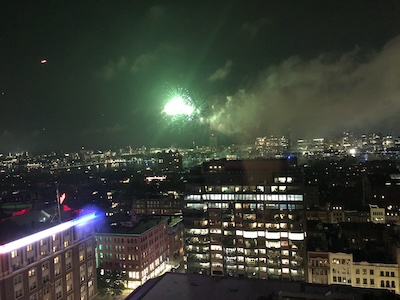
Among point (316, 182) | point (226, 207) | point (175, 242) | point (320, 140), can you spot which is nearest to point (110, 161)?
point (320, 140)

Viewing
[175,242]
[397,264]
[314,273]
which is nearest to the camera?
[397,264]

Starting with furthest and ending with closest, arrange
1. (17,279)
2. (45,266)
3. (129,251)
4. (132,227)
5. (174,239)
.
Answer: (174,239) → (132,227) → (129,251) → (45,266) → (17,279)

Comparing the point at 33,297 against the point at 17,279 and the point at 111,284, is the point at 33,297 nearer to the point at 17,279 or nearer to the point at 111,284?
the point at 17,279

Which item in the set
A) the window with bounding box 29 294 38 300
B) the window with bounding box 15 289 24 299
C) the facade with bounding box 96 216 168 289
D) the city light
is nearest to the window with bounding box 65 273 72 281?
the window with bounding box 29 294 38 300

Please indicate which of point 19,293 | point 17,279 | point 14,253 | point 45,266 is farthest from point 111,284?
point 14,253

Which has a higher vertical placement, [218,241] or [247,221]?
[247,221]

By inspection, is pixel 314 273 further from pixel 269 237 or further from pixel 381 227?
pixel 381 227

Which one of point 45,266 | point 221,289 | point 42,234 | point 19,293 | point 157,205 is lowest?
point 157,205
